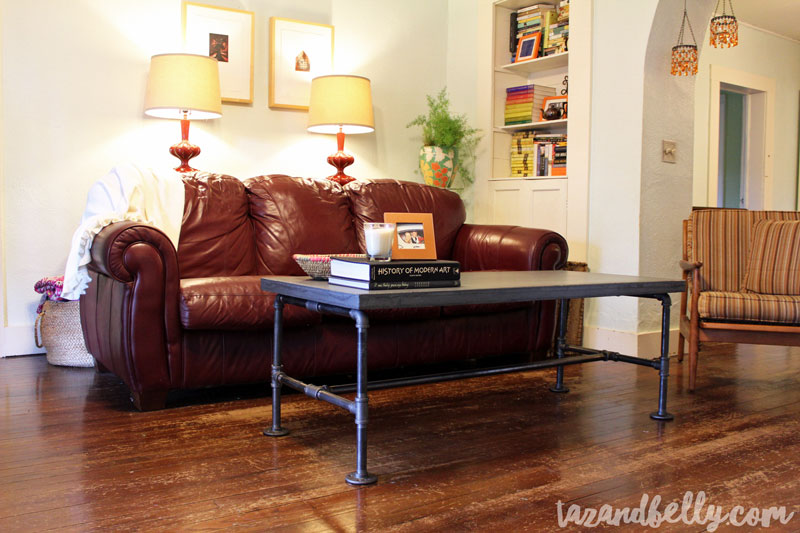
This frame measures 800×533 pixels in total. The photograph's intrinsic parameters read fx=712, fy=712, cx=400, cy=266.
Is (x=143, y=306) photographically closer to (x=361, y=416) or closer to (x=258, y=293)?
(x=258, y=293)

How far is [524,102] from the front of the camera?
4.70m

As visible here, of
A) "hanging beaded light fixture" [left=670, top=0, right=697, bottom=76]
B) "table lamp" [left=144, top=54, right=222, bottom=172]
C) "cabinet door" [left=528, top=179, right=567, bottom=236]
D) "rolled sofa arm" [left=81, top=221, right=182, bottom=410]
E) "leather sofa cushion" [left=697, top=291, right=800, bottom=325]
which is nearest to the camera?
"rolled sofa arm" [left=81, top=221, right=182, bottom=410]

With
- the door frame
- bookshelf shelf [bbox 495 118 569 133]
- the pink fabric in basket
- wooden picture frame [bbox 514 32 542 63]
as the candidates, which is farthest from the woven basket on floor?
the door frame

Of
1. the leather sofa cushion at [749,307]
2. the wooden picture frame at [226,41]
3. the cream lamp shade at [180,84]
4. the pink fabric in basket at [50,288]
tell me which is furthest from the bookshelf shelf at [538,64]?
the pink fabric in basket at [50,288]

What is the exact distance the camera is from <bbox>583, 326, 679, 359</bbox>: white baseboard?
3.93m

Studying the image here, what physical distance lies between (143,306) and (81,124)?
5.56ft

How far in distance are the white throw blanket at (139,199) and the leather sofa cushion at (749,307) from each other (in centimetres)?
243

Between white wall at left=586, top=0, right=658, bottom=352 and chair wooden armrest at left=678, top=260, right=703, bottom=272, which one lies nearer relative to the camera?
chair wooden armrest at left=678, top=260, right=703, bottom=272

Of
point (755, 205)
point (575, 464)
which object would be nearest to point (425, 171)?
point (575, 464)

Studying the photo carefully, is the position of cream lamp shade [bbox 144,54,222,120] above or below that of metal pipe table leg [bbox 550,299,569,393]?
above

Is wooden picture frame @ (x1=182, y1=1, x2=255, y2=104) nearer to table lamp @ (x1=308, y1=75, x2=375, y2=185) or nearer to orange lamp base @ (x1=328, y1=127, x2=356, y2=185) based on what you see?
table lamp @ (x1=308, y1=75, x2=375, y2=185)

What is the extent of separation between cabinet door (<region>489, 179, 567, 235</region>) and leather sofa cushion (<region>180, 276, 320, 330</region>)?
210 centimetres

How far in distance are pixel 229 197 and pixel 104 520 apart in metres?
2.08

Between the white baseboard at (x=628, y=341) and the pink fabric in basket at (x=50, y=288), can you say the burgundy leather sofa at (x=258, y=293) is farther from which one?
the white baseboard at (x=628, y=341)
